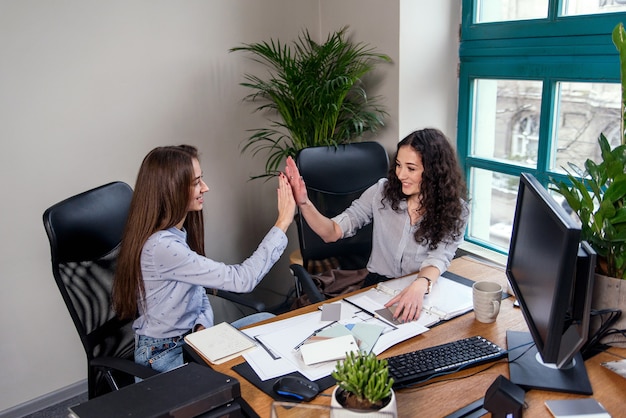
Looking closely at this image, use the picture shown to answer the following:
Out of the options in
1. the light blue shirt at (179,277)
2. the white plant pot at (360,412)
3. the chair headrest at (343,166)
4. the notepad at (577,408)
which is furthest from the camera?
the chair headrest at (343,166)

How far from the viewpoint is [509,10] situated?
241cm

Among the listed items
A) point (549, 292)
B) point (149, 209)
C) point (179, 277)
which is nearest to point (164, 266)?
point (179, 277)

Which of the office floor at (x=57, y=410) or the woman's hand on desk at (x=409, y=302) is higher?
the woman's hand on desk at (x=409, y=302)

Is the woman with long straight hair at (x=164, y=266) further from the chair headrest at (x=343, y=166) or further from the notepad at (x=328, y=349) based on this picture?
the chair headrest at (x=343, y=166)

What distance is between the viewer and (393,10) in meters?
2.50

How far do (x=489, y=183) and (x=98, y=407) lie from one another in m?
2.20

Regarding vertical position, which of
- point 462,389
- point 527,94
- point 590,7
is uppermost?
point 590,7

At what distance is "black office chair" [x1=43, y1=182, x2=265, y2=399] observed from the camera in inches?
62.5

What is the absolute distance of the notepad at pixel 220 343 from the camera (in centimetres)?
140

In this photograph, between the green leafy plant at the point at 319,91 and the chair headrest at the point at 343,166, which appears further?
the green leafy plant at the point at 319,91

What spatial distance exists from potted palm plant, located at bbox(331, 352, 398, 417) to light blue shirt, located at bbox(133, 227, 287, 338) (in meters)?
0.72

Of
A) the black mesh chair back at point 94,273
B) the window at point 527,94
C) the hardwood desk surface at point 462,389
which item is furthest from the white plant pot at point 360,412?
the window at point 527,94

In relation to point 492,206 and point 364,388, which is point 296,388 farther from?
point 492,206

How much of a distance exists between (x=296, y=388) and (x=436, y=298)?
658 mm
